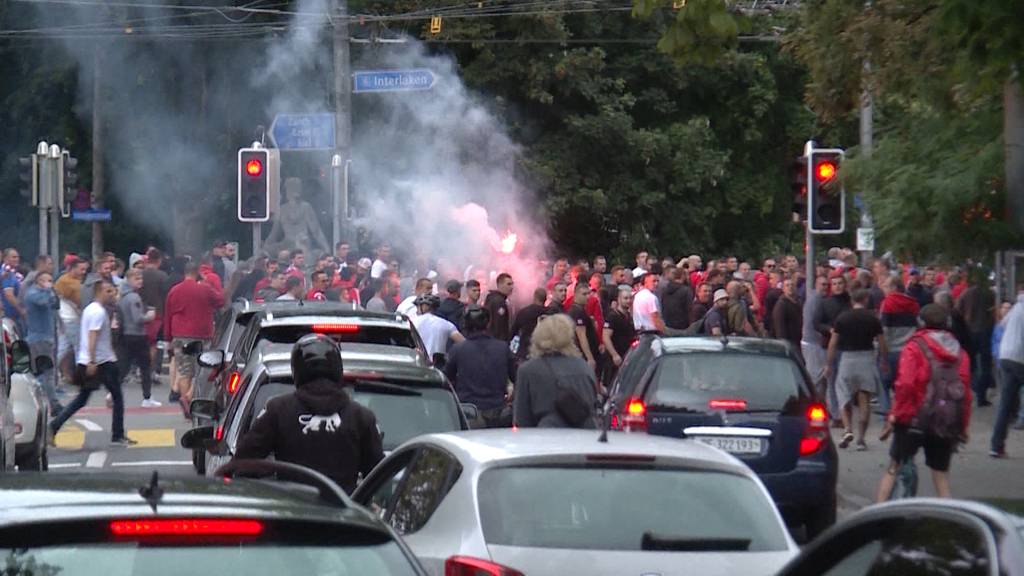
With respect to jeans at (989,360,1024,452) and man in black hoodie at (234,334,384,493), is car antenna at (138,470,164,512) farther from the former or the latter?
jeans at (989,360,1024,452)

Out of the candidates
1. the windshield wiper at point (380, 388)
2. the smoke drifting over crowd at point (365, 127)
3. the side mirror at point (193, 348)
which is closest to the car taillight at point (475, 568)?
the windshield wiper at point (380, 388)

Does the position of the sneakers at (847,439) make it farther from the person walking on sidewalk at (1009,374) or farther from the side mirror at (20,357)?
the side mirror at (20,357)

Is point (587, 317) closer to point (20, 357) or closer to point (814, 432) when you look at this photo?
point (20, 357)

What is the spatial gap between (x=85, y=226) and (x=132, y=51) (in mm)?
8594

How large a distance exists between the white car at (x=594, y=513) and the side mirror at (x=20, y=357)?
824 centimetres

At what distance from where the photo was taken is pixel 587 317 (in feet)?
66.1

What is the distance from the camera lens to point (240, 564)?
401cm

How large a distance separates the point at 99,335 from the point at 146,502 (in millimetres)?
14550

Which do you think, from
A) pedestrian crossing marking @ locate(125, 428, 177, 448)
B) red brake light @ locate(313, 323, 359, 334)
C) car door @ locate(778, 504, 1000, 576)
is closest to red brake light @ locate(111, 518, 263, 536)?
car door @ locate(778, 504, 1000, 576)

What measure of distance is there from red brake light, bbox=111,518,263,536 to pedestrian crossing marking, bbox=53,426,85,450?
48.8ft

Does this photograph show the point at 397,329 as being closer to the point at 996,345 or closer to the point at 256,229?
the point at 996,345

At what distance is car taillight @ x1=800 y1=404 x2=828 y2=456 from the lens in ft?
41.4

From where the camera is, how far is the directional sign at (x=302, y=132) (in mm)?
29047

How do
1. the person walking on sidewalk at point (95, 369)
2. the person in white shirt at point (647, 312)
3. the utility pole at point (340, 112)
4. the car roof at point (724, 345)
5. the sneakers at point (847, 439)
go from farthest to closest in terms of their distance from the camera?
the utility pole at point (340, 112)
the person in white shirt at point (647, 312)
the sneakers at point (847, 439)
the person walking on sidewalk at point (95, 369)
the car roof at point (724, 345)
